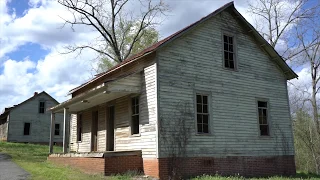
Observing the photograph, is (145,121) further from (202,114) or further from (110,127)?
(110,127)

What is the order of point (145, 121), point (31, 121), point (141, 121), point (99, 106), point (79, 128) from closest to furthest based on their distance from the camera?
point (145, 121)
point (141, 121)
point (99, 106)
point (79, 128)
point (31, 121)

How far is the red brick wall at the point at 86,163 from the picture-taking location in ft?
Result: 39.4

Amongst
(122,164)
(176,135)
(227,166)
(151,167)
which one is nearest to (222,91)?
(227,166)

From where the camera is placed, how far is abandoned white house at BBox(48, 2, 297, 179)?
12.4m

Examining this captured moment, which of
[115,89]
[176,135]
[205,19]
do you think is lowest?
[176,135]

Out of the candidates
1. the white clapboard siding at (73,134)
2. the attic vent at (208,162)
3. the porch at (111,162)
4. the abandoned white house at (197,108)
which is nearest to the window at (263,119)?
the abandoned white house at (197,108)

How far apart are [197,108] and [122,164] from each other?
3.93 meters

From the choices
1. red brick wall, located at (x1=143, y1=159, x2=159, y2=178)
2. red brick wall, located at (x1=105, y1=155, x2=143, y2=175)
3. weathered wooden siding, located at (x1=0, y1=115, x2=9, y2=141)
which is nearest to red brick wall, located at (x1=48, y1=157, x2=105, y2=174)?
red brick wall, located at (x1=105, y1=155, x2=143, y2=175)

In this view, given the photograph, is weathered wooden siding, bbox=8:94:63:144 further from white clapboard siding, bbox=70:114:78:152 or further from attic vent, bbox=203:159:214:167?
attic vent, bbox=203:159:214:167

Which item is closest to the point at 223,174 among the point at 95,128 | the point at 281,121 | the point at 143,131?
the point at 143,131

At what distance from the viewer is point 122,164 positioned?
1219cm

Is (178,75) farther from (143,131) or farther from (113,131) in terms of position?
(113,131)

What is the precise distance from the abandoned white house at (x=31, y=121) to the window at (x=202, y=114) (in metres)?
29.5

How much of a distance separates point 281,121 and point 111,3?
73.3 feet
